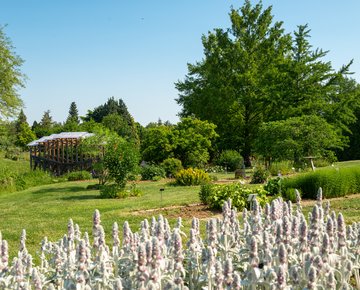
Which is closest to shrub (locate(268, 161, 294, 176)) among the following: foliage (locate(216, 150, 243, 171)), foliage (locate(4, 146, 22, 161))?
foliage (locate(216, 150, 243, 171))

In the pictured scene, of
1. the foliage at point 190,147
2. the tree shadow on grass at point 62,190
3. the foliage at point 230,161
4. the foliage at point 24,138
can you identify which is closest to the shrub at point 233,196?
the tree shadow on grass at point 62,190

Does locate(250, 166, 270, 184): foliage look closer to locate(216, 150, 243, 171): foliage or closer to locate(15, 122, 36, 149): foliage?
locate(216, 150, 243, 171): foliage

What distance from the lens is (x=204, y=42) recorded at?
3288 centimetres

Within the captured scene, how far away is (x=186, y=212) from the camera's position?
10.0 meters

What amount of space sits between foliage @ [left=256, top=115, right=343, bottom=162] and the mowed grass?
8269 mm

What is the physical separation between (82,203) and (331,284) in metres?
11.9

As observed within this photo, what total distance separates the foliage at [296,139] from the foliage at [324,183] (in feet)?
29.6

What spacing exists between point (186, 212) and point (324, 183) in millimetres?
4227

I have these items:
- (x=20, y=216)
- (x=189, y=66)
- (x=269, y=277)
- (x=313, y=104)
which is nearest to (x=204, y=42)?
(x=189, y=66)

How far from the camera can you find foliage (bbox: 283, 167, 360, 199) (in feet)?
37.5

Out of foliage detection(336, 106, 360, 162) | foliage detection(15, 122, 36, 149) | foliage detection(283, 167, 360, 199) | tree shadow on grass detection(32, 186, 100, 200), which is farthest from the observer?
foliage detection(15, 122, 36, 149)

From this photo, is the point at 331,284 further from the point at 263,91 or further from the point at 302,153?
the point at 263,91

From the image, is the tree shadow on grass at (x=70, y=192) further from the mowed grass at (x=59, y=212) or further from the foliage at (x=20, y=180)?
the foliage at (x=20, y=180)

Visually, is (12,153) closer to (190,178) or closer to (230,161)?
(230,161)
